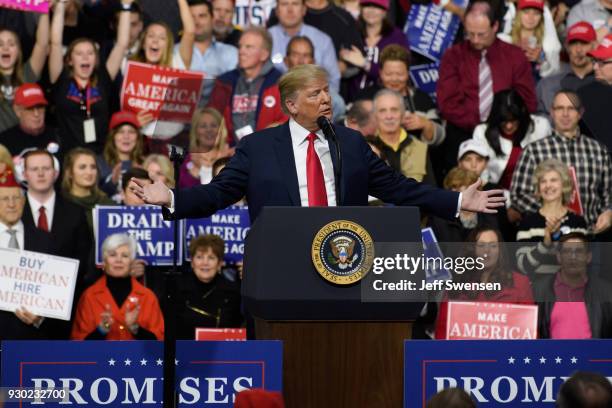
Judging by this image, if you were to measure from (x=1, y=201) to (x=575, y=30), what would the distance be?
4770 millimetres

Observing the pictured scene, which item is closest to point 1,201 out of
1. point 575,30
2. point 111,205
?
point 111,205

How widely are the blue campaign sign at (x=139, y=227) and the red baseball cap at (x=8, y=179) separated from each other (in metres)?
0.61

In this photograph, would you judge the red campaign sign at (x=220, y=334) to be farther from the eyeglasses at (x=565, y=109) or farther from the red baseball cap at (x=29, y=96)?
the eyeglasses at (x=565, y=109)

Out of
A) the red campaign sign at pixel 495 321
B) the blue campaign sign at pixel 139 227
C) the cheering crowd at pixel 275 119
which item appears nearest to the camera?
the red campaign sign at pixel 495 321

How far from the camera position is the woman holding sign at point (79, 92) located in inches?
402

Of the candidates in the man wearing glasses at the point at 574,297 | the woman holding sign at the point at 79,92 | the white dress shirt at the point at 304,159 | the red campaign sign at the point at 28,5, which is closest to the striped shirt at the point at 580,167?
the man wearing glasses at the point at 574,297

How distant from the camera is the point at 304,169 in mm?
5418

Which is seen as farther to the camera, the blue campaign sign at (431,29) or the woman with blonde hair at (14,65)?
the blue campaign sign at (431,29)

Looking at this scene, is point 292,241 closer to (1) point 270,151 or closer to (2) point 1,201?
(1) point 270,151

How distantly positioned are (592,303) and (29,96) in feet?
16.7

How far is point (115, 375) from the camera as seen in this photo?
516cm

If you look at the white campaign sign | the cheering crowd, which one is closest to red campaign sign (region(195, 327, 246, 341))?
the cheering crowd

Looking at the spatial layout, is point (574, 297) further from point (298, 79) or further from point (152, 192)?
point (152, 192)

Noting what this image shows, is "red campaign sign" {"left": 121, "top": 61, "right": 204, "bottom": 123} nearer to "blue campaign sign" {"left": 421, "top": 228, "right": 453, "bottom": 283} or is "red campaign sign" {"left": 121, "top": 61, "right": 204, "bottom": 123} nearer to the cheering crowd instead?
the cheering crowd
